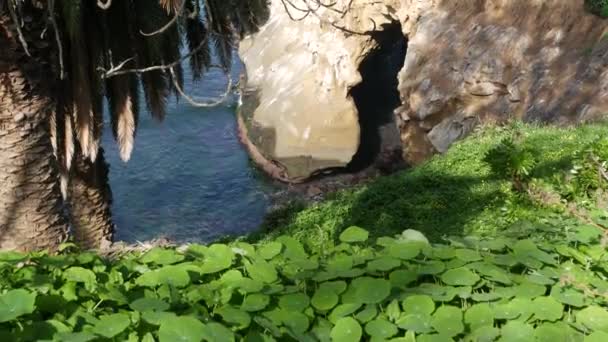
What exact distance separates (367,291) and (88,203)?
22.8ft

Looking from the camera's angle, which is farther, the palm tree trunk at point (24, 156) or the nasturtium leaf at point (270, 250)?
the palm tree trunk at point (24, 156)

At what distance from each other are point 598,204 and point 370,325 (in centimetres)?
335

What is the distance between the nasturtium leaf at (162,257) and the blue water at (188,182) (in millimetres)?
12628

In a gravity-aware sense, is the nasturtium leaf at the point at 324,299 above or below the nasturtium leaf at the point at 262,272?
below

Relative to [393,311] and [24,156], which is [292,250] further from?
[24,156]

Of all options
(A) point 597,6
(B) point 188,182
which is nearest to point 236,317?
(A) point 597,6

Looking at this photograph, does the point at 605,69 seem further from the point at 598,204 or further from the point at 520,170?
the point at 598,204

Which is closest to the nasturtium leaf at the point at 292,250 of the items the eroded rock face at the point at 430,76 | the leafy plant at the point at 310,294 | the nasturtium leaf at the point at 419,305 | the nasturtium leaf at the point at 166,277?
the leafy plant at the point at 310,294

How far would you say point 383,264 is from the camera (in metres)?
2.37

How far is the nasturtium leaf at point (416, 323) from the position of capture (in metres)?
2.02

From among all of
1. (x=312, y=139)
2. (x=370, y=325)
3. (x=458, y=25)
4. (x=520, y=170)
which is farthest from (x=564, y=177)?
(x=312, y=139)

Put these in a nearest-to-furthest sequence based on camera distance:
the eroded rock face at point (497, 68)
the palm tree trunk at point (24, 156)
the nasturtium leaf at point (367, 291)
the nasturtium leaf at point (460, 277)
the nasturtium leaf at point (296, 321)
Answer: the nasturtium leaf at point (296, 321) < the nasturtium leaf at point (367, 291) < the nasturtium leaf at point (460, 277) < the palm tree trunk at point (24, 156) < the eroded rock face at point (497, 68)

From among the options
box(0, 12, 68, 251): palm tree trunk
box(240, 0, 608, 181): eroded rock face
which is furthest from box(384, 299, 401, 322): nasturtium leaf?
box(240, 0, 608, 181): eroded rock face

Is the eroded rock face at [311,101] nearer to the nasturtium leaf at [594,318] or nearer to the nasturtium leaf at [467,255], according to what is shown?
the nasturtium leaf at [467,255]
